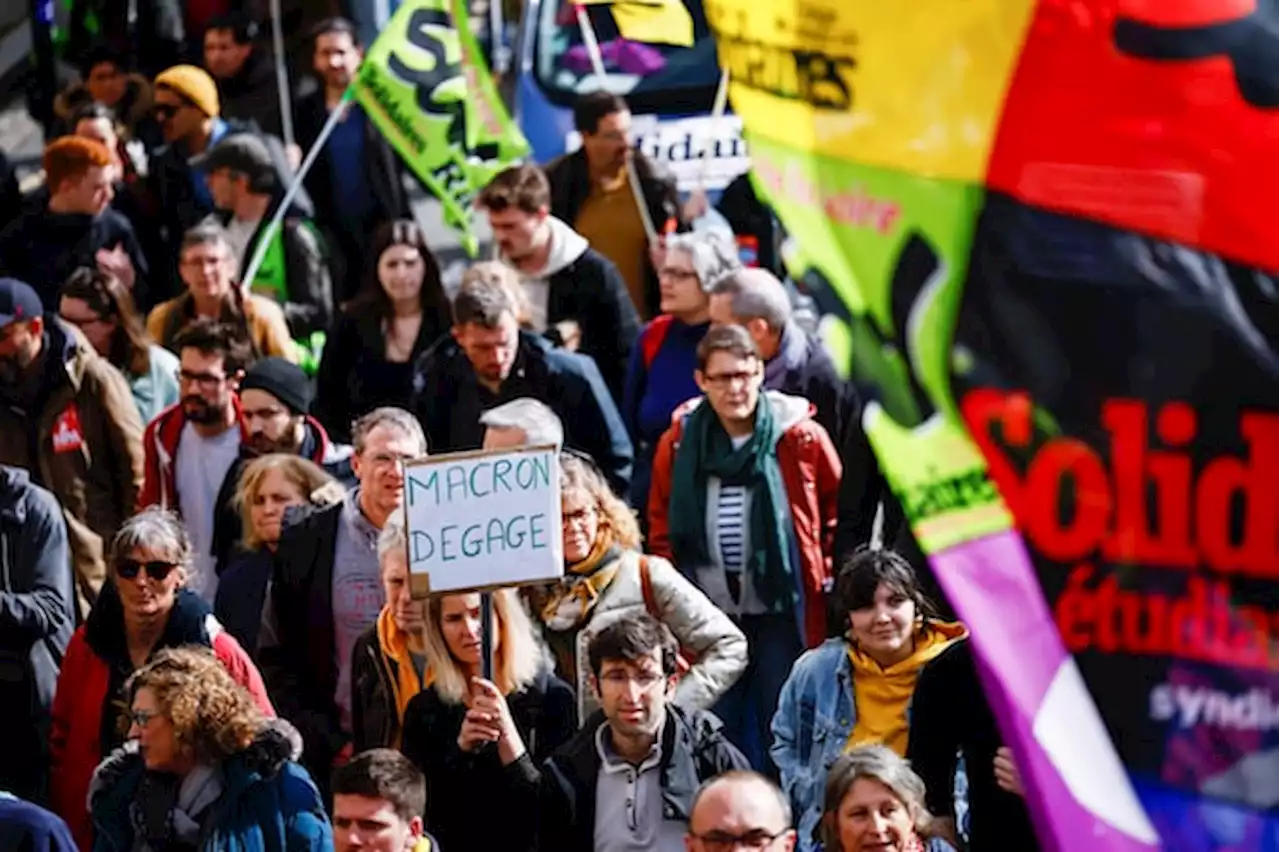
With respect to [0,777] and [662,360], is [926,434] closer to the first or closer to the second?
[0,777]

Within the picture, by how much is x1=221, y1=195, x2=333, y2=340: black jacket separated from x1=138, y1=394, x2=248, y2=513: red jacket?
2573 millimetres

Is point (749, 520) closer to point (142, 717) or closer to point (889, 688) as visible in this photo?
point (889, 688)

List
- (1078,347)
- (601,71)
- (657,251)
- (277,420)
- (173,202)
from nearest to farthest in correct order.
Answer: (1078,347)
(277,420)
(657,251)
(601,71)
(173,202)

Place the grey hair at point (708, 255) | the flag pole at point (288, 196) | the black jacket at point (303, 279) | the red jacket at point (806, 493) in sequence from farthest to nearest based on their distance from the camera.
Answer: the flag pole at point (288, 196) < the black jacket at point (303, 279) < the grey hair at point (708, 255) < the red jacket at point (806, 493)

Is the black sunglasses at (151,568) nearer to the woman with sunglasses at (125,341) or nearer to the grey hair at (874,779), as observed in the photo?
the grey hair at (874,779)

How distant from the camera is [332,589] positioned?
9367mm

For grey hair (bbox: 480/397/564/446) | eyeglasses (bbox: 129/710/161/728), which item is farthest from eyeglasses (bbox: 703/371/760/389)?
eyeglasses (bbox: 129/710/161/728)

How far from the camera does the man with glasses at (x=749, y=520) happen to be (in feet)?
32.2

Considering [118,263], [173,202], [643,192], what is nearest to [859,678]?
[643,192]

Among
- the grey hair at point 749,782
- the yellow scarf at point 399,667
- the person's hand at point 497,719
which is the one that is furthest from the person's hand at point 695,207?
the grey hair at point 749,782

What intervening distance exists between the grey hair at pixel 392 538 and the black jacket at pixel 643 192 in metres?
4.19

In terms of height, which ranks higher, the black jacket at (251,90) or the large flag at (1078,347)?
the large flag at (1078,347)

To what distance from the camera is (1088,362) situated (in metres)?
3.25

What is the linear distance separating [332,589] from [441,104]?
498 centimetres
